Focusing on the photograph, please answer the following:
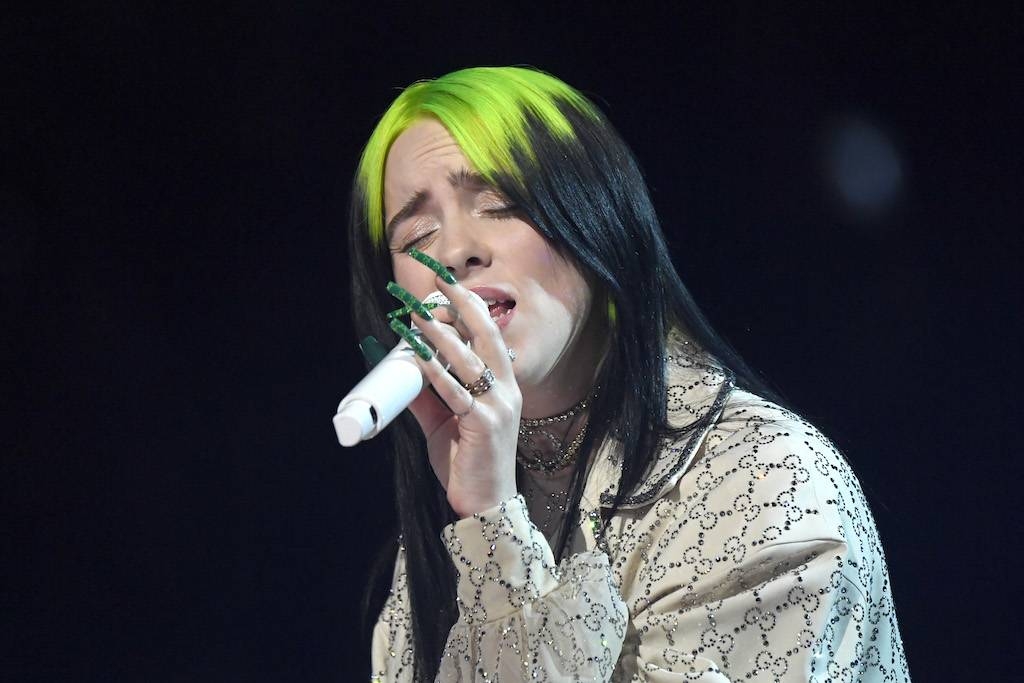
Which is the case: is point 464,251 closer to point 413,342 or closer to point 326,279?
point 413,342

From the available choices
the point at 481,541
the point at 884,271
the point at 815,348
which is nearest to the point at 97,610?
the point at 481,541

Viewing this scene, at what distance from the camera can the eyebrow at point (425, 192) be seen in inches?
45.6

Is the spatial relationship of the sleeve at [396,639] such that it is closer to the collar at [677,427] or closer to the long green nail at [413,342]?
the collar at [677,427]

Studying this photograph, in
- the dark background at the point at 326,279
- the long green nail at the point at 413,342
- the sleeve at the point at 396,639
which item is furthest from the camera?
the dark background at the point at 326,279

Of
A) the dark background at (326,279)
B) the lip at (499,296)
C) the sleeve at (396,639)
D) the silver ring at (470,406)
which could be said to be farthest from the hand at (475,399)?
the dark background at (326,279)

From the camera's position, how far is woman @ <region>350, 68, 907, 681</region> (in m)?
0.96

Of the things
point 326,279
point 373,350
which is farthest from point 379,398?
point 326,279

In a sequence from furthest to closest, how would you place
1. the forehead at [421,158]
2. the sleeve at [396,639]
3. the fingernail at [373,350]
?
the sleeve at [396,639], the forehead at [421,158], the fingernail at [373,350]

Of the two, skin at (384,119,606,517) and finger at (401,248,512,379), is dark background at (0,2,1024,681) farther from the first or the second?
finger at (401,248,512,379)

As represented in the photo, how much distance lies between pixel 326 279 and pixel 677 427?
0.94 meters

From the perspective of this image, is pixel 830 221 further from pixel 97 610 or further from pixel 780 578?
pixel 97 610

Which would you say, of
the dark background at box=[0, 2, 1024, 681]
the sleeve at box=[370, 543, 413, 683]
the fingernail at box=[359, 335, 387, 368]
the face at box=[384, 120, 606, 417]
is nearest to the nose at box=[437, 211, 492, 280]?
the face at box=[384, 120, 606, 417]

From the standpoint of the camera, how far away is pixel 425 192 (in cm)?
119

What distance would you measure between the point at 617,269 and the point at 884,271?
605 mm
